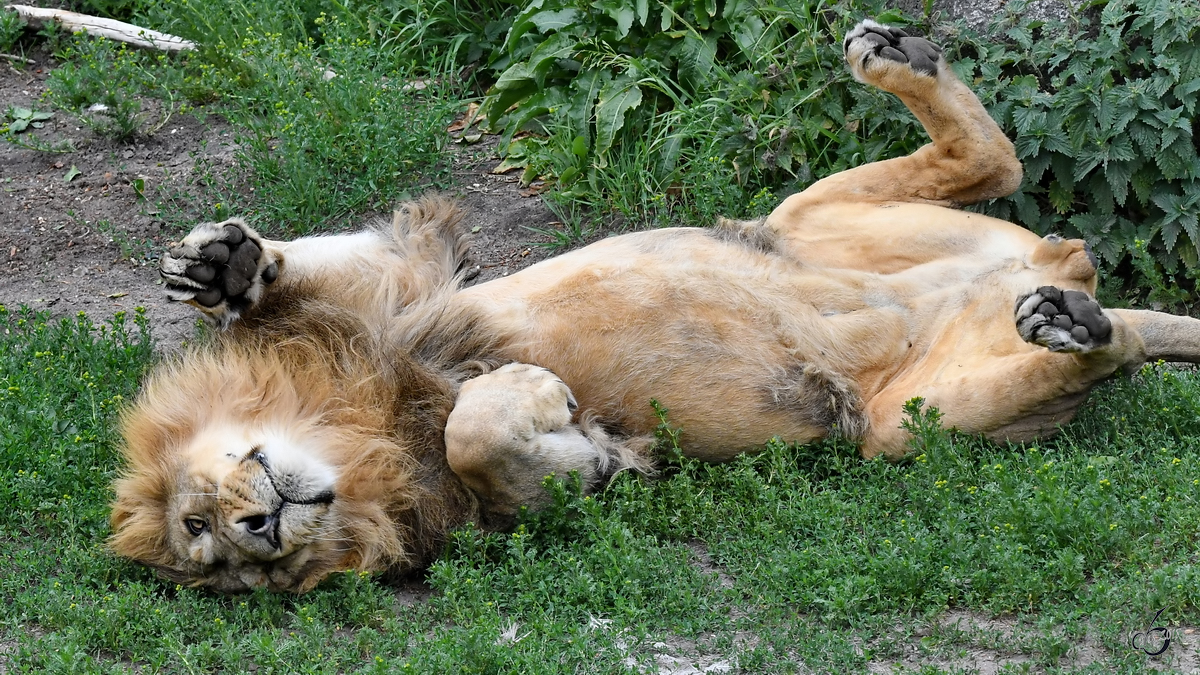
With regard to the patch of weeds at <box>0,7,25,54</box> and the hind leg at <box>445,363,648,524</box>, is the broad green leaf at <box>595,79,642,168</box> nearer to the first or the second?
the hind leg at <box>445,363,648,524</box>

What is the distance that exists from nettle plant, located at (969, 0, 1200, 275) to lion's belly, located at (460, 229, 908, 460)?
120cm

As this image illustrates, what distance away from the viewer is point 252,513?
12.9 feet

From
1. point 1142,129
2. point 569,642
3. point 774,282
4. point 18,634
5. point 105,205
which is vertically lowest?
point 105,205

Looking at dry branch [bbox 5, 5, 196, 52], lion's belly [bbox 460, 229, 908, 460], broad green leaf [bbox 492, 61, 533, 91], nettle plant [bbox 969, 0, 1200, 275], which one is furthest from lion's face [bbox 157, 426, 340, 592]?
dry branch [bbox 5, 5, 196, 52]

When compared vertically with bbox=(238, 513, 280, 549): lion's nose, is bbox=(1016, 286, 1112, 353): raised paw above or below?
above

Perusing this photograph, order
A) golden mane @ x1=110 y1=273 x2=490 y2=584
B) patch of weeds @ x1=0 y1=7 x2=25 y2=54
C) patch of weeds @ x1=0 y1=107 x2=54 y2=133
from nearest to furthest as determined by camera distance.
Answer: golden mane @ x1=110 y1=273 x2=490 y2=584 → patch of weeds @ x1=0 y1=107 x2=54 y2=133 → patch of weeds @ x1=0 y1=7 x2=25 y2=54

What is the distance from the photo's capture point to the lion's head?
402 centimetres

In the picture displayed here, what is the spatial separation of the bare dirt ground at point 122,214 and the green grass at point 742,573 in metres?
2.01

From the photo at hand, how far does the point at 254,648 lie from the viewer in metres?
3.74

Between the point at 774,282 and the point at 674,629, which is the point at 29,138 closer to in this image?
the point at 774,282

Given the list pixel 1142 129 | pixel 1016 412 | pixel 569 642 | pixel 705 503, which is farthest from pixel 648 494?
pixel 1142 129

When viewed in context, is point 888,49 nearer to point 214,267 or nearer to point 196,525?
point 214,267

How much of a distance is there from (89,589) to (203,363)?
0.88 meters

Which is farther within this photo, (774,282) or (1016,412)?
(774,282)
